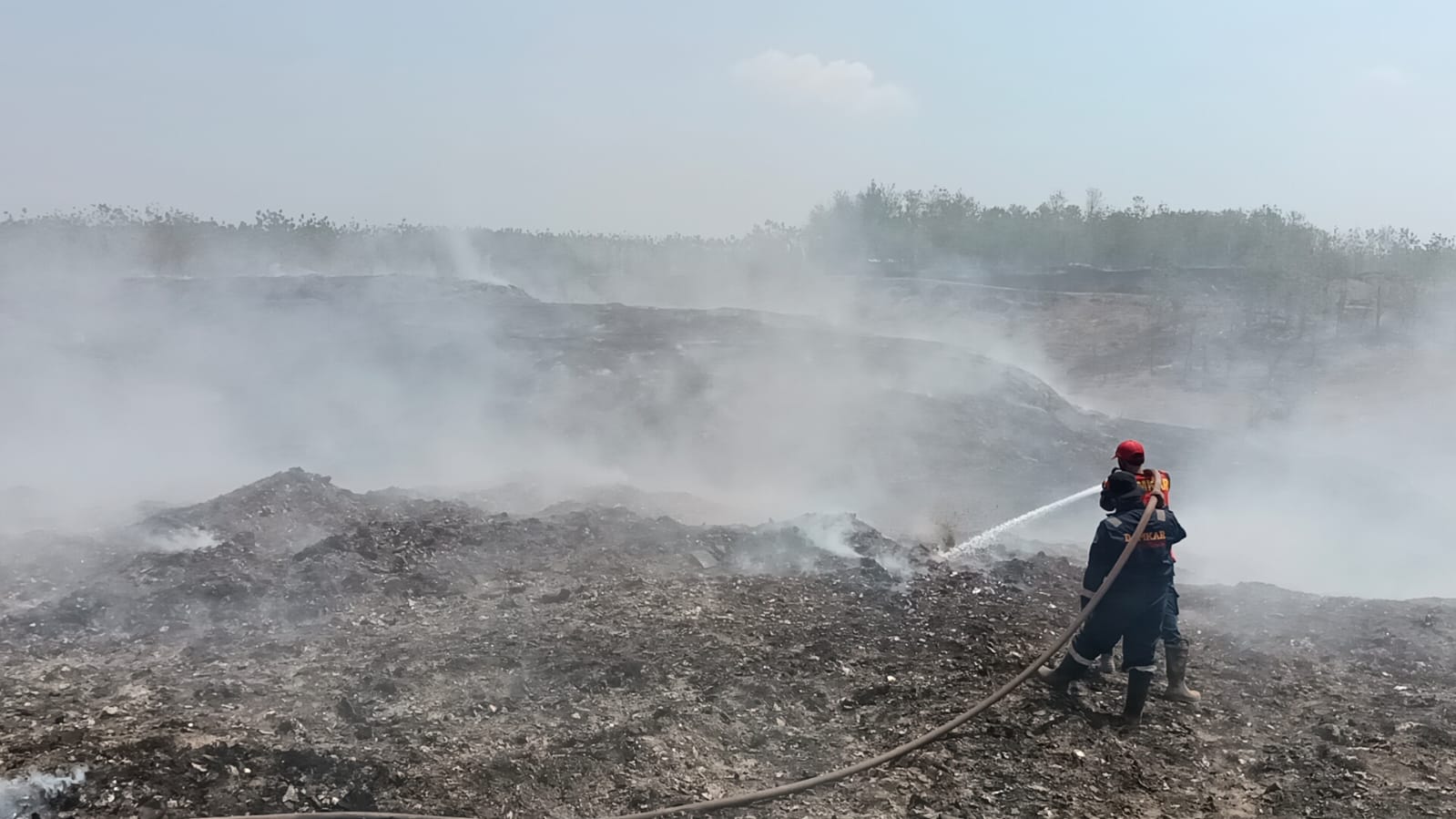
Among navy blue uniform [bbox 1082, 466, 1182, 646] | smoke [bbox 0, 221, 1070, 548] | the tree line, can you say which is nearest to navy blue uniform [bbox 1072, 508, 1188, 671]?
navy blue uniform [bbox 1082, 466, 1182, 646]

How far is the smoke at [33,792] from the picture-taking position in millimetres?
3908

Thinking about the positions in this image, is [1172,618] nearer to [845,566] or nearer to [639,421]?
[845,566]

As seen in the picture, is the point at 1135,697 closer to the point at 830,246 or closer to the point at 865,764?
the point at 865,764

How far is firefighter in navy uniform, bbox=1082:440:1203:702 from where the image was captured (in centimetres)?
540

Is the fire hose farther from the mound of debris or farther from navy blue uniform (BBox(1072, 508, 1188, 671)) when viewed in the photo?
the mound of debris

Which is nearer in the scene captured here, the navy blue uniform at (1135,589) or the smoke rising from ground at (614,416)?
the navy blue uniform at (1135,589)

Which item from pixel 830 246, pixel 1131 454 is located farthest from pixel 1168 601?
pixel 830 246

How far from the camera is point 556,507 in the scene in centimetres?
1144

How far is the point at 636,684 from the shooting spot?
5.67m

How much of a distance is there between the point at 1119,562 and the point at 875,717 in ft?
5.72

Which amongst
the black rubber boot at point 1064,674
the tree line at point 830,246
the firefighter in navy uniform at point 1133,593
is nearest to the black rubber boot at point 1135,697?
the firefighter in navy uniform at point 1133,593

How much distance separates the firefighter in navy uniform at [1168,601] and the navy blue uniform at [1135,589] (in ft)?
0.42

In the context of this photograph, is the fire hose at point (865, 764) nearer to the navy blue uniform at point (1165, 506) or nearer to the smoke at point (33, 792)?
the navy blue uniform at point (1165, 506)

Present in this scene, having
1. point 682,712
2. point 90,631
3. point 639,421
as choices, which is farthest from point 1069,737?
point 639,421
